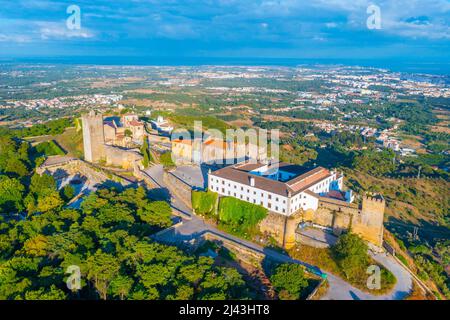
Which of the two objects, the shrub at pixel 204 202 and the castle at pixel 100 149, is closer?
the shrub at pixel 204 202

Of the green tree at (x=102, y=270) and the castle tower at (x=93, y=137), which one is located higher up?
the castle tower at (x=93, y=137)

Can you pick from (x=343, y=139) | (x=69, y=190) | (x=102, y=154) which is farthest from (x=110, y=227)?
(x=343, y=139)

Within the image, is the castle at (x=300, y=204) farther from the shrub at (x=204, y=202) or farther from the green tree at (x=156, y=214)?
the green tree at (x=156, y=214)

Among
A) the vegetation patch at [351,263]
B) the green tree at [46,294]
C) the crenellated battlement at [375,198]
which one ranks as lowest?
the vegetation patch at [351,263]

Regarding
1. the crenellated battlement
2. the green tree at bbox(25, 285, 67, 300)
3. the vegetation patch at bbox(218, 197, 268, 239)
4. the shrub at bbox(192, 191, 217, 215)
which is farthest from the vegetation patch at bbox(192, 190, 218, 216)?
the green tree at bbox(25, 285, 67, 300)

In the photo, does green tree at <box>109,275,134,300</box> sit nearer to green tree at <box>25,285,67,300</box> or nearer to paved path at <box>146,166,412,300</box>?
green tree at <box>25,285,67,300</box>

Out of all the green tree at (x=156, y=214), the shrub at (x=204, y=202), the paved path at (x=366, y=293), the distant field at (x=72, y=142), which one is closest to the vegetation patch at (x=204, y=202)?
the shrub at (x=204, y=202)

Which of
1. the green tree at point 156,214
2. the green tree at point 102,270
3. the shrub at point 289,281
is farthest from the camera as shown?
the green tree at point 156,214
